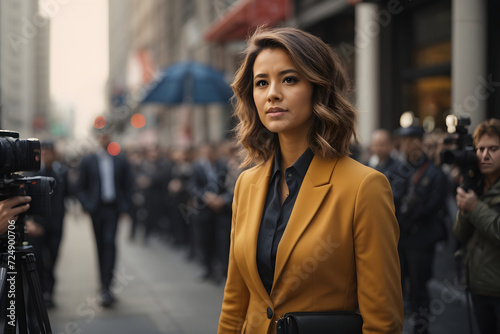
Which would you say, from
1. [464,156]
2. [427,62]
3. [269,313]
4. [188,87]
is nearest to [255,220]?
[269,313]

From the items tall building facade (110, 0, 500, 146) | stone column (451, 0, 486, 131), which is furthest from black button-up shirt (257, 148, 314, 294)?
stone column (451, 0, 486, 131)

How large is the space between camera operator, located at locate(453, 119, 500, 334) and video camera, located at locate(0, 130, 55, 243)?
265 centimetres

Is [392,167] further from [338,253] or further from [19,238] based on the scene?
[338,253]

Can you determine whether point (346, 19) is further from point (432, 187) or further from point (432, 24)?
point (432, 187)

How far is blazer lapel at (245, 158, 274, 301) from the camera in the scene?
7.46ft

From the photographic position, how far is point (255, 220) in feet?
7.74

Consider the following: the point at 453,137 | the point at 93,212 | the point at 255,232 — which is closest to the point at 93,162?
the point at 93,212

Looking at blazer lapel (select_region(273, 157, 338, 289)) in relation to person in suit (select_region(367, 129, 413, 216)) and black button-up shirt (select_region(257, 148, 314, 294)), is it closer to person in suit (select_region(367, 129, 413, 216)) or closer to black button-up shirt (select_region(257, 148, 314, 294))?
black button-up shirt (select_region(257, 148, 314, 294))

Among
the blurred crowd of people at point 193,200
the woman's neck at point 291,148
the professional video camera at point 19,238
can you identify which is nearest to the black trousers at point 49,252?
the blurred crowd of people at point 193,200

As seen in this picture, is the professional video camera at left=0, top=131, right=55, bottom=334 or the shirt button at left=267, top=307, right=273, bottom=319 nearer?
the shirt button at left=267, top=307, right=273, bottom=319

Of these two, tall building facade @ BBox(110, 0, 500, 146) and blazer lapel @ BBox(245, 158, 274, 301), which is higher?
tall building facade @ BBox(110, 0, 500, 146)

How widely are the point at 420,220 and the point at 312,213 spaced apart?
4.12 m

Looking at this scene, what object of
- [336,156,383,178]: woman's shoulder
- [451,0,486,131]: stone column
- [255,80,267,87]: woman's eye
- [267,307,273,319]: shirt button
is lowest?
[267,307,273,319]: shirt button

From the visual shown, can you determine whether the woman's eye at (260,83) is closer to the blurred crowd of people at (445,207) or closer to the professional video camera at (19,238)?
the professional video camera at (19,238)
